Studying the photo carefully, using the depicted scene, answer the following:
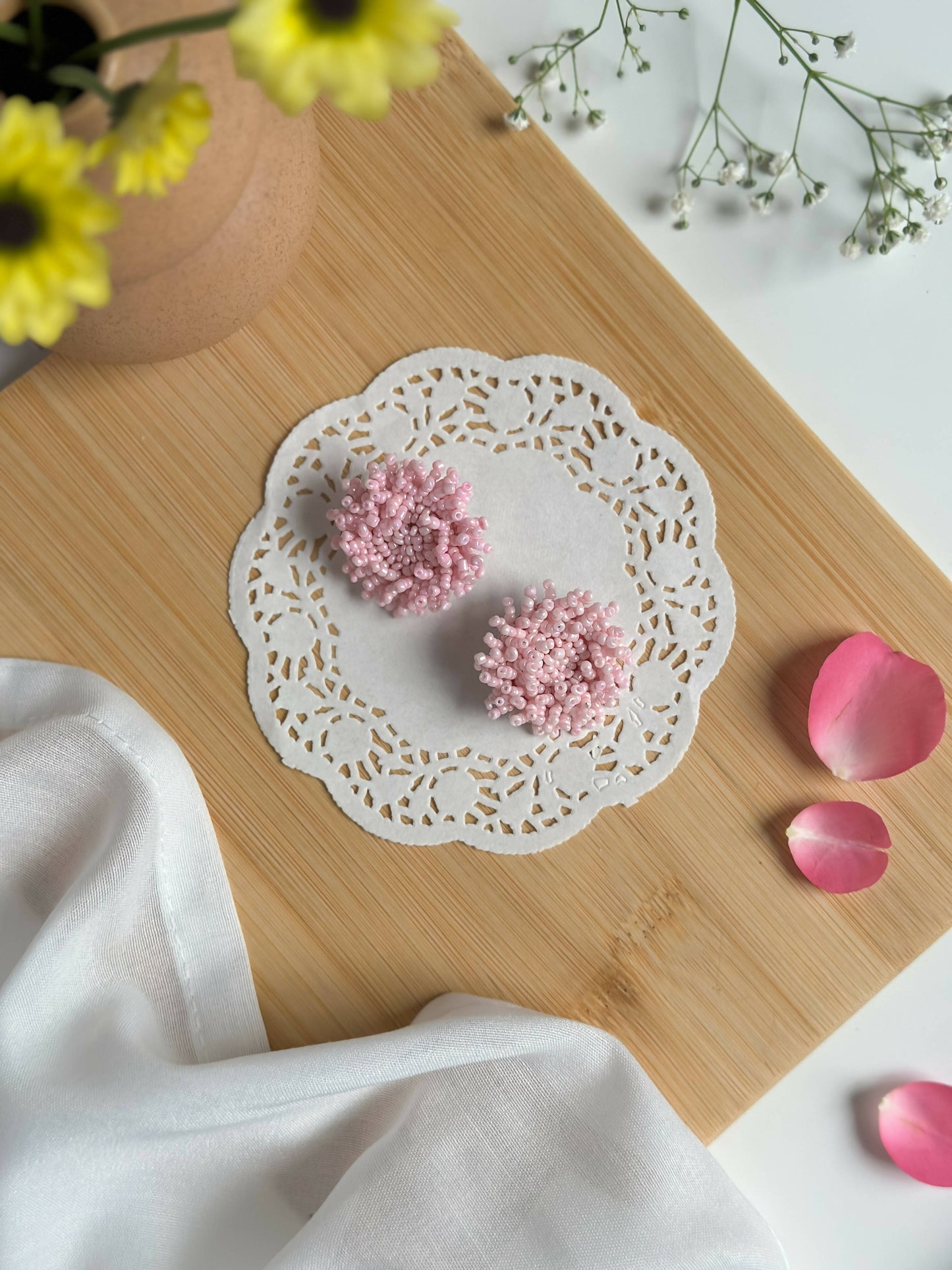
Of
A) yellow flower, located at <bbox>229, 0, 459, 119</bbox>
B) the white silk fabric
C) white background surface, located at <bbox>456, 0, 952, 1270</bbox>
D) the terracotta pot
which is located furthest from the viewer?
white background surface, located at <bbox>456, 0, 952, 1270</bbox>

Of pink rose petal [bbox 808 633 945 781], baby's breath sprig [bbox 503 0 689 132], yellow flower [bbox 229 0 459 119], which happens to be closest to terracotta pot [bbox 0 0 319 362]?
yellow flower [bbox 229 0 459 119]

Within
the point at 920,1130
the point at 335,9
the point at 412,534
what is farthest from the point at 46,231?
the point at 920,1130

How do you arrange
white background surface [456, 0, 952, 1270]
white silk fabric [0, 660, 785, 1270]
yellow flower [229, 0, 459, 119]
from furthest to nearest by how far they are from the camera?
1. white background surface [456, 0, 952, 1270]
2. white silk fabric [0, 660, 785, 1270]
3. yellow flower [229, 0, 459, 119]

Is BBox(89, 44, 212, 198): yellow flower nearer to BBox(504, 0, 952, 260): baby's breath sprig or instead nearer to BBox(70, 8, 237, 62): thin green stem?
BBox(70, 8, 237, 62): thin green stem

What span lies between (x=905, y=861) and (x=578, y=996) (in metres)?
0.27

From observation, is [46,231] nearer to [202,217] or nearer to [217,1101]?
[202,217]

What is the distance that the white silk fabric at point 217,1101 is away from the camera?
2.22ft

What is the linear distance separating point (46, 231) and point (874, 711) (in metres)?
0.63

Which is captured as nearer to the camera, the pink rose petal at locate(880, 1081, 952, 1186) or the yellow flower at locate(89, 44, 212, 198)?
the yellow flower at locate(89, 44, 212, 198)

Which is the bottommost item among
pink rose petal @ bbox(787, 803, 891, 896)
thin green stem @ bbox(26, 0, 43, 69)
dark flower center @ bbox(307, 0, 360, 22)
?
pink rose petal @ bbox(787, 803, 891, 896)

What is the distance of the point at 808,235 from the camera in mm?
789

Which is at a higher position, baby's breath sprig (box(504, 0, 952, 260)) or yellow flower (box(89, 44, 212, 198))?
baby's breath sprig (box(504, 0, 952, 260))

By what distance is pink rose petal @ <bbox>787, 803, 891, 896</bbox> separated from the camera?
73 cm

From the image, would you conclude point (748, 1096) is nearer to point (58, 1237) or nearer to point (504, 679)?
point (504, 679)
